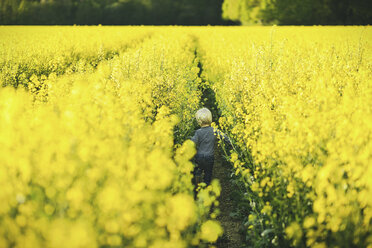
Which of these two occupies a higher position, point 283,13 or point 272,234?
point 283,13

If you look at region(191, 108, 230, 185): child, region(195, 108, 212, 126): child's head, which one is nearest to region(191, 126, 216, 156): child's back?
region(191, 108, 230, 185): child

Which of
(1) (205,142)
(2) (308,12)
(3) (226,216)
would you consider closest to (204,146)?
(1) (205,142)

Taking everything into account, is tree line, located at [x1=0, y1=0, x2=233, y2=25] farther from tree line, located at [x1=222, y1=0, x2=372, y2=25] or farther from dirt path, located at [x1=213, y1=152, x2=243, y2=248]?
dirt path, located at [x1=213, y1=152, x2=243, y2=248]

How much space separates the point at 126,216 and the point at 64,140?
0.81 metres

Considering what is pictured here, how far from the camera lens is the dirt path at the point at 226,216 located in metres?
4.39

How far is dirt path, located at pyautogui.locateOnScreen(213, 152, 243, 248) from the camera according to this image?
173 inches

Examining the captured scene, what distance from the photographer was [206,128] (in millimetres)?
5074

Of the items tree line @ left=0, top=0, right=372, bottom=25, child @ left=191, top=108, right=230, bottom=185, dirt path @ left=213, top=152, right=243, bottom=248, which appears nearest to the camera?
dirt path @ left=213, top=152, right=243, bottom=248

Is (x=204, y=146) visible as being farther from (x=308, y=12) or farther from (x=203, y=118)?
(x=308, y=12)

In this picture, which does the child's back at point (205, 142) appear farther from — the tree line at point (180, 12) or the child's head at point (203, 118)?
the tree line at point (180, 12)

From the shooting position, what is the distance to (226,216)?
515cm

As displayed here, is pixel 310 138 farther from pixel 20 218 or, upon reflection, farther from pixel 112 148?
pixel 20 218

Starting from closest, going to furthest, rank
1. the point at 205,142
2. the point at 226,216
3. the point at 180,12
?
1. the point at 205,142
2. the point at 226,216
3. the point at 180,12

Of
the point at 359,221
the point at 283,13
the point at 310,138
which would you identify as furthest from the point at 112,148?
the point at 283,13
